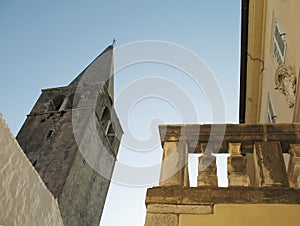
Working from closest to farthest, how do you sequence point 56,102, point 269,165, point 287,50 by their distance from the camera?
1. point 269,165
2. point 287,50
3. point 56,102

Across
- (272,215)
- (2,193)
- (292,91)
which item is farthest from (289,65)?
(2,193)

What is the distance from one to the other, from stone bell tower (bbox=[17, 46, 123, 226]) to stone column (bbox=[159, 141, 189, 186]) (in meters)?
13.2

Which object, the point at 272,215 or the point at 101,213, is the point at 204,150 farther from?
the point at 101,213

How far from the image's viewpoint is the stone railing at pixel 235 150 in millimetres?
2883

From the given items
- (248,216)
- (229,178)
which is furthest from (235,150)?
(248,216)

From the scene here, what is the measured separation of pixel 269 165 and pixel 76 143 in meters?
16.3

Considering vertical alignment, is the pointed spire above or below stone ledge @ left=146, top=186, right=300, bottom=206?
above

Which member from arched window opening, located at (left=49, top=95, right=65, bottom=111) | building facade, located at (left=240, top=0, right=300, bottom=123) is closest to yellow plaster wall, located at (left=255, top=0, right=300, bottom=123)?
building facade, located at (left=240, top=0, right=300, bottom=123)

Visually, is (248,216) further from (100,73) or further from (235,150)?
(100,73)

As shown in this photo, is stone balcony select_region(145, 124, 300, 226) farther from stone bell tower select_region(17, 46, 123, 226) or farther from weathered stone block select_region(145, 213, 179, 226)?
stone bell tower select_region(17, 46, 123, 226)

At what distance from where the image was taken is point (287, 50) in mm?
5801

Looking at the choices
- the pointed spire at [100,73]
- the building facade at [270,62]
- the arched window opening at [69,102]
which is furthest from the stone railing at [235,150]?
the pointed spire at [100,73]

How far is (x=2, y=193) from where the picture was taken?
3080 mm

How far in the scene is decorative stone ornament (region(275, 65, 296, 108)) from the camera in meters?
5.30
